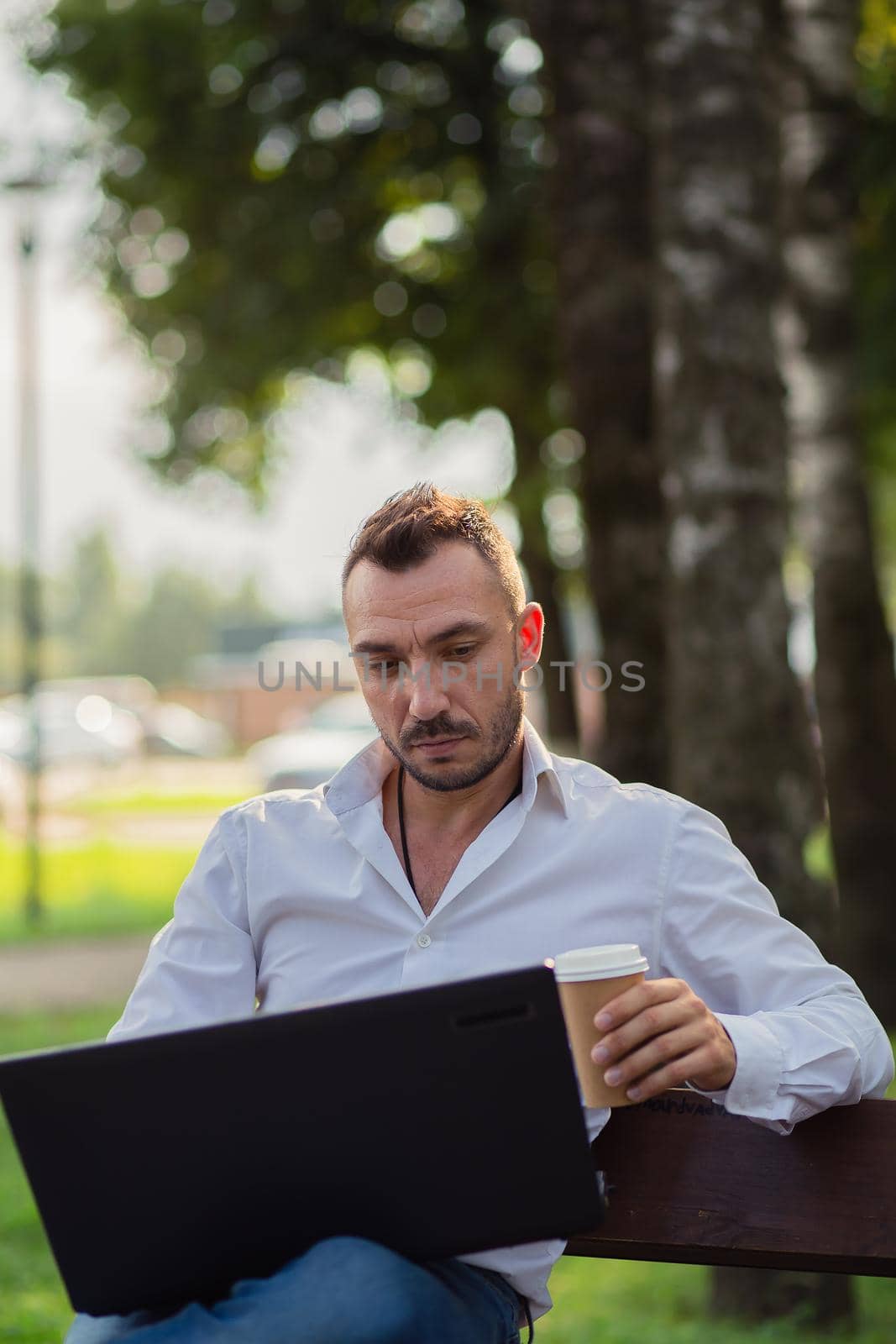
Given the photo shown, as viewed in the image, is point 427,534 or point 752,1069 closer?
point 752,1069

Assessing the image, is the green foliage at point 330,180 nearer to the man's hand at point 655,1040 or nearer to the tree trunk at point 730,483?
the tree trunk at point 730,483

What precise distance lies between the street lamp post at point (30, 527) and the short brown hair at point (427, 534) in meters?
12.8

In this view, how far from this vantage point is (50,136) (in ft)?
46.1

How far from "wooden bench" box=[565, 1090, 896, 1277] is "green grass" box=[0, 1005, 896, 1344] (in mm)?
2445

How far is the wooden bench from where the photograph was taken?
2471 mm

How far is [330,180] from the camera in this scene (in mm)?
12328

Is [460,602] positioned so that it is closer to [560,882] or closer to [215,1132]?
[560,882]

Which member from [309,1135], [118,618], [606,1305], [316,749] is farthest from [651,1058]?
[118,618]

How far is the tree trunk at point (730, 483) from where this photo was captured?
4.99 meters

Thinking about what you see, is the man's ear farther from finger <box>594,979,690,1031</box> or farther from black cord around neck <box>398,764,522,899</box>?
finger <box>594,979,690,1031</box>

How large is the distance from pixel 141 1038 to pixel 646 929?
1.00m

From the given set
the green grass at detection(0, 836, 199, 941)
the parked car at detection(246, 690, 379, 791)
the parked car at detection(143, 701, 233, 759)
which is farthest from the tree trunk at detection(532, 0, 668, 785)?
the parked car at detection(143, 701, 233, 759)

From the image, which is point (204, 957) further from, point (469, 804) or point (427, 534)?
point (427, 534)

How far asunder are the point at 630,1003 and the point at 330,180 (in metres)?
11.0
